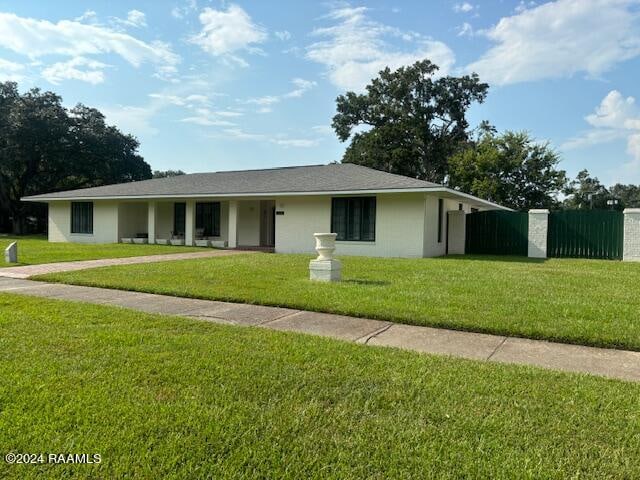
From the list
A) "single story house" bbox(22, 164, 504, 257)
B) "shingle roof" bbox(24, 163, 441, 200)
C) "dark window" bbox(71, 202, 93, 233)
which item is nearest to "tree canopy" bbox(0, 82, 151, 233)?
"single story house" bbox(22, 164, 504, 257)

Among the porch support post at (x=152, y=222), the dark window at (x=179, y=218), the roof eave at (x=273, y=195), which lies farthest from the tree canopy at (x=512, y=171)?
the porch support post at (x=152, y=222)

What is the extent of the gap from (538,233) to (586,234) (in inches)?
66.1

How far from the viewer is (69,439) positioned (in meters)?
2.61

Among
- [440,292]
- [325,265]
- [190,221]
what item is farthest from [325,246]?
[190,221]

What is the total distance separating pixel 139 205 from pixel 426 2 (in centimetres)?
1812

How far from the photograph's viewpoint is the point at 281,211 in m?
18.6

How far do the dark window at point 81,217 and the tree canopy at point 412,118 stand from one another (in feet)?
72.9

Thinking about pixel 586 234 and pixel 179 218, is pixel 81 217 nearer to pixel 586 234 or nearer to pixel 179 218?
pixel 179 218

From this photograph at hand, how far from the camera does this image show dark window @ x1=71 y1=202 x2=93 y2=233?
934 inches

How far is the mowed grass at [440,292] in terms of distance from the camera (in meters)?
5.48

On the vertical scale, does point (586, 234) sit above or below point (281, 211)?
below

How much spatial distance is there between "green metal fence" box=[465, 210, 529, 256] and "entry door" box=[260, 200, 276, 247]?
30.2 feet

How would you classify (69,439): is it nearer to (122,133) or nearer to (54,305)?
(54,305)

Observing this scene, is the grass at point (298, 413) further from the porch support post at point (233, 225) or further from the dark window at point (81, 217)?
the dark window at point (81, 217)
